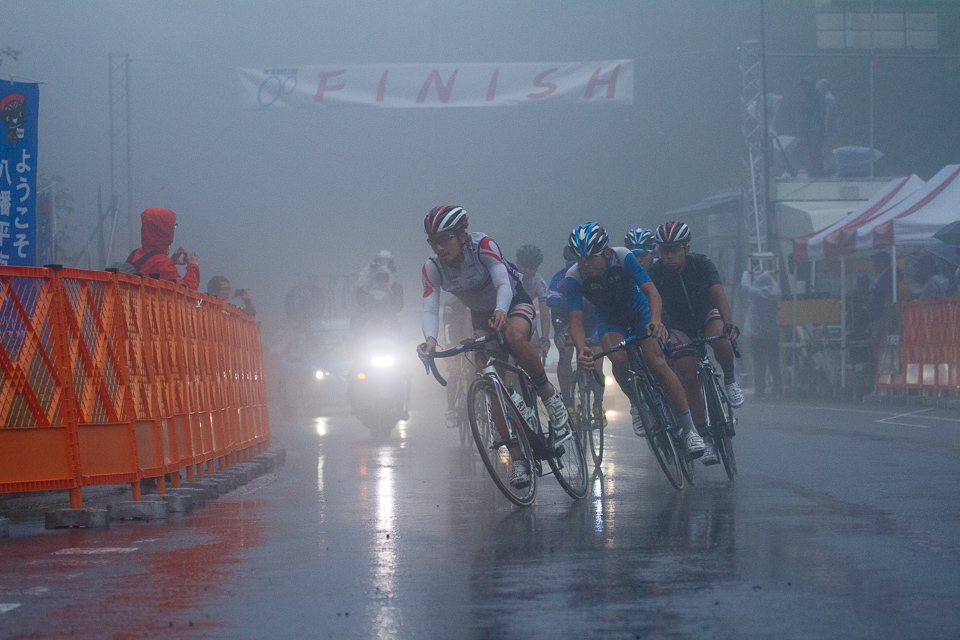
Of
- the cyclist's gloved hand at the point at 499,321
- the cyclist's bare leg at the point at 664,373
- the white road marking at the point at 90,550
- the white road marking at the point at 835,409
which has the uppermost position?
the cyclist's gloved hand at the point at 499,321

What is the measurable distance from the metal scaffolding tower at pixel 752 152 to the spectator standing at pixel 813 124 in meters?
2.63

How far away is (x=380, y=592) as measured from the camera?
16.8 ft

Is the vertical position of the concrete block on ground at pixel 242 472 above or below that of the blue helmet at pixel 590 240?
below

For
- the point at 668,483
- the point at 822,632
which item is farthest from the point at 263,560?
the point at 668,483

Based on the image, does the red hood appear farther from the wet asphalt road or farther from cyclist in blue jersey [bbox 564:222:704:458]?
cyclist in blue jersey [bbox 564:222:704:458]

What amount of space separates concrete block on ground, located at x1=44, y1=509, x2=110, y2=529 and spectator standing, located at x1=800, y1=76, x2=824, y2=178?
25.9 meters

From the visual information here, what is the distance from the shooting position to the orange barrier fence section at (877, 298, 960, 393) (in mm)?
18641

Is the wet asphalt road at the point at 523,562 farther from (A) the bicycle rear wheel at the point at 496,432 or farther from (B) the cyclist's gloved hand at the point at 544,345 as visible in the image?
(B) the cyclist's gloved hand at the point at 544,345

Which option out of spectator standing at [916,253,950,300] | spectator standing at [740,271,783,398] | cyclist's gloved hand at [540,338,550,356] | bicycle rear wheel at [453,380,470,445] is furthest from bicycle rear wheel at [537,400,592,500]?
spectator standing at [740,271,783,398]

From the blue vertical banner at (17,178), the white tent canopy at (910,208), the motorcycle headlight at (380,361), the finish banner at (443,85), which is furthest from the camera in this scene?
the finish banner at (443,85)

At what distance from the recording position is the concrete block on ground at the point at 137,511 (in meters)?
7.86

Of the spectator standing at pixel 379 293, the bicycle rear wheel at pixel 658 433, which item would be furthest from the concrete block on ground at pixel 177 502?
the spectator standing at pixel 379 293

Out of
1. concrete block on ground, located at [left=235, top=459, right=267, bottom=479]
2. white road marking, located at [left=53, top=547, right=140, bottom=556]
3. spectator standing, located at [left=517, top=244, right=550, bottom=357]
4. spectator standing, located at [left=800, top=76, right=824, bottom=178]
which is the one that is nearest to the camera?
white road marking, located at [left=53, top=547, right=140, bottom=556]

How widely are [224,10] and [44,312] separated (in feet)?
129
